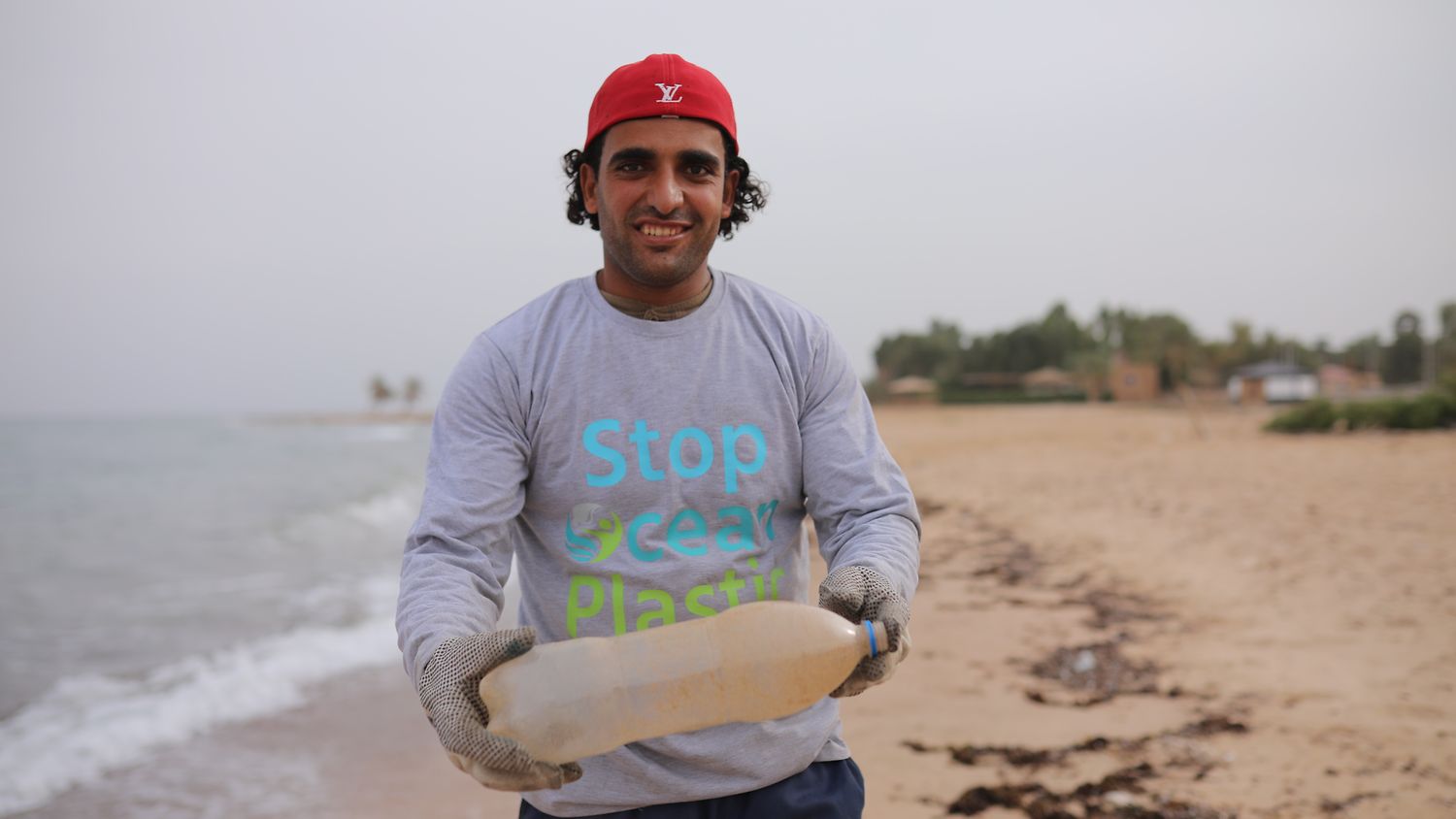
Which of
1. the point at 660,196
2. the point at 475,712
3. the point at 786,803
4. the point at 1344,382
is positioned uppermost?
the point at 660,196

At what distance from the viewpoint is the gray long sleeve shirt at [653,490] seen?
1856mm

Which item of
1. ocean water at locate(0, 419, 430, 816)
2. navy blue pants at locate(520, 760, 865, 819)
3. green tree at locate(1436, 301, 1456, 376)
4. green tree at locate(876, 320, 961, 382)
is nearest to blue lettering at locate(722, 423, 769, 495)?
navy blue pants at locate(520, 760, 865, 819)

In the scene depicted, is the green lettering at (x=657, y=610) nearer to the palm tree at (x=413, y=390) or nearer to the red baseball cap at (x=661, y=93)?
the red baseball cap at (x=661, y=93)

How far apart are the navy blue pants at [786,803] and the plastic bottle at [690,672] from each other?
9.7 inches

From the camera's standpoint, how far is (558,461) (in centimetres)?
193

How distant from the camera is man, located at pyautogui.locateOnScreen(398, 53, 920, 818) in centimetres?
185

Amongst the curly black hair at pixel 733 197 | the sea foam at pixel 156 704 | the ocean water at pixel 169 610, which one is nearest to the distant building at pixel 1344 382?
the ocean water at pixel 169 610

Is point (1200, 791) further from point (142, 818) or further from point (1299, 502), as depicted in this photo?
point (1299, 502)

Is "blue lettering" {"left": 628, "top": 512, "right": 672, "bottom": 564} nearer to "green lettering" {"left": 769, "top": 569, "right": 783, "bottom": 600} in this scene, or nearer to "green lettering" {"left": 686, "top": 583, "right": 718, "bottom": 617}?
"green lettering" {"left": 686, "top": 583, "right": 718, "bottom": 617}

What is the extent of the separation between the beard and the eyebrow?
0.11 metres

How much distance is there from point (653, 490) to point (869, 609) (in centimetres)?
47

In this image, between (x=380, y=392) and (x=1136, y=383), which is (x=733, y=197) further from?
(x=380, y=392)

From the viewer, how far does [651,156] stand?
1.98m

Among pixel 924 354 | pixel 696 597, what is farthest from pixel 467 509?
pixel 924 354
